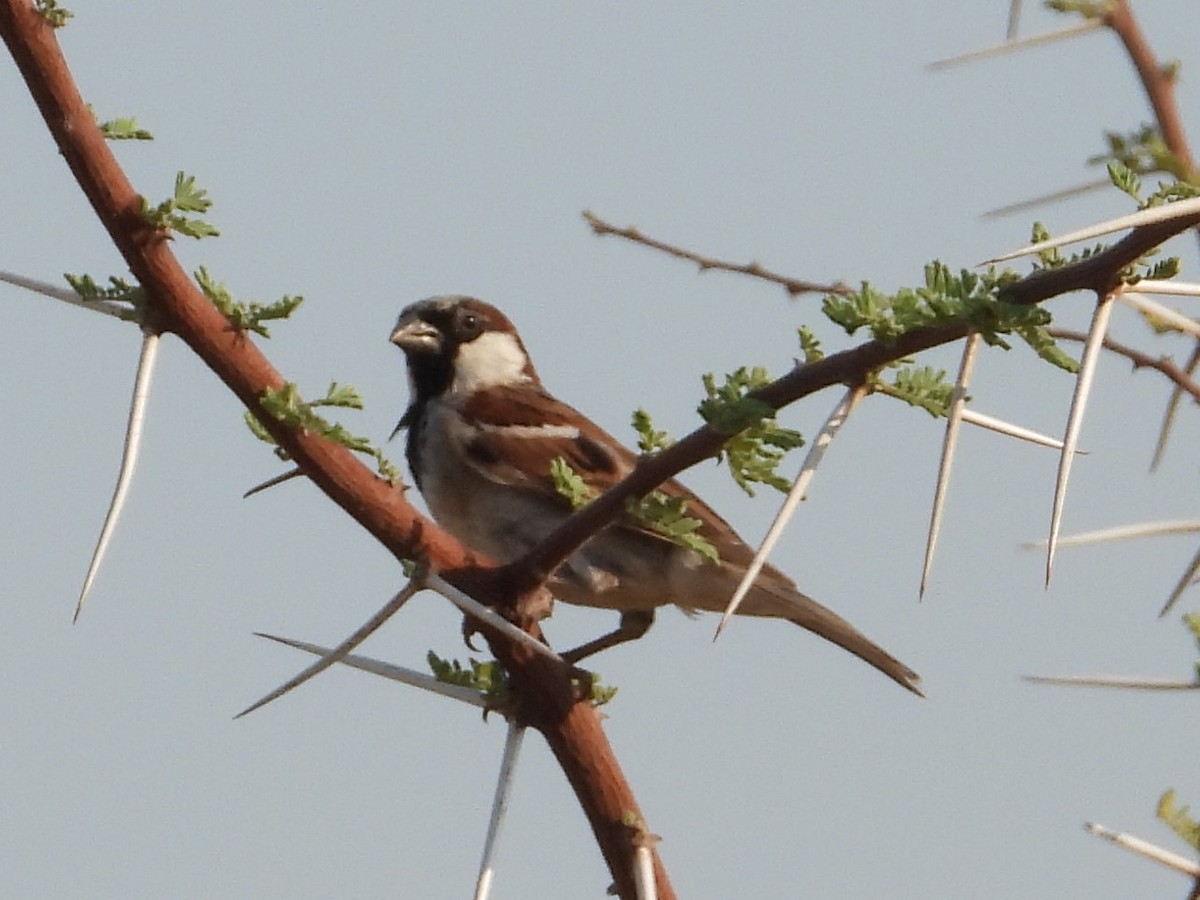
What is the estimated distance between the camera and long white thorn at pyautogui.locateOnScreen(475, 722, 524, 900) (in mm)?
2211

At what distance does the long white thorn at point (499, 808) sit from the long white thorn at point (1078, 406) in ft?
2.72

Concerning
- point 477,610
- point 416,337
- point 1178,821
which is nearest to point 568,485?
point 477,610

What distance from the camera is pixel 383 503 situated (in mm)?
2561

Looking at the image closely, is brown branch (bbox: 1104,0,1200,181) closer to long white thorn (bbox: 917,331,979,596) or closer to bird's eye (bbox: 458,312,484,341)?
long white thorn (bbox: 917,331,979,596)

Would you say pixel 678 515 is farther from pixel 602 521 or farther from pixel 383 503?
pixel 383 503

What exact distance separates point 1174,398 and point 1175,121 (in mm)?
436

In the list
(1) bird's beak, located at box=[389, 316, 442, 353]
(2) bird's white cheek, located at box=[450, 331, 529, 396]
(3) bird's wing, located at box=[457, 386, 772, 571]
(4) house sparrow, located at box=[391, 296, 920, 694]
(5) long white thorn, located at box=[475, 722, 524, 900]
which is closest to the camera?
(5) long white thorn, located at box=[475, 722, 524, 900]

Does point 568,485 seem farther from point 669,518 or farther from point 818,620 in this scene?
point 818,620

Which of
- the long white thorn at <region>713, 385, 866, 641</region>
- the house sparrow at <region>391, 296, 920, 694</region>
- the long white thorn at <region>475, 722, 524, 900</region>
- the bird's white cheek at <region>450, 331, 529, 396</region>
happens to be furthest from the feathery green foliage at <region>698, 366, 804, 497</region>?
the bird's white cheek at <region>450, 331, 529, 396</region>

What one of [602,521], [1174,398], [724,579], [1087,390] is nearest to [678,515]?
[602,521]

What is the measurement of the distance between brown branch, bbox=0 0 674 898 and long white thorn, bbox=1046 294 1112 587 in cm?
101

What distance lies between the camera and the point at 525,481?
5426 millimetres

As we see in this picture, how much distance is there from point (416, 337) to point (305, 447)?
3693mm

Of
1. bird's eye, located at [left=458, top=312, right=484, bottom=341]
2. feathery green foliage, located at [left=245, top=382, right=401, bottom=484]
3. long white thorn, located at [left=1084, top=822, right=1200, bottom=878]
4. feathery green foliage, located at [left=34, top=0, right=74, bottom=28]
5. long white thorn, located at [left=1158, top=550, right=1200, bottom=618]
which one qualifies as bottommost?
long white thorn, located at [left=1084, top=822, right=1200, bottom=878]
